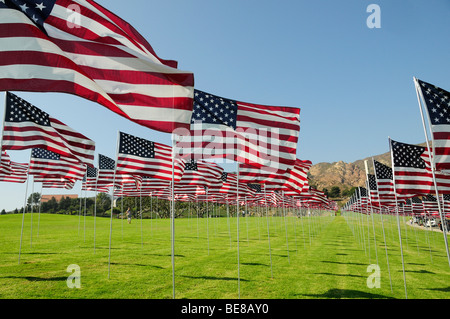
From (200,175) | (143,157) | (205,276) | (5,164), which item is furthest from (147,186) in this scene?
(5,164)

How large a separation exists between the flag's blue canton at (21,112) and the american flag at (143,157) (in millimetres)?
3441

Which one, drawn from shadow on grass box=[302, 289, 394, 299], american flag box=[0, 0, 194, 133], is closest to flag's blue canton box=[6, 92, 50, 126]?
american flag box=[0, 0, 194, 133]

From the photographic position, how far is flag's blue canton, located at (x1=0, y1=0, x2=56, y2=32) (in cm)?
530

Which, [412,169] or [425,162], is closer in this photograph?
[412,169]

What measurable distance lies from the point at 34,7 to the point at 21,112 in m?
6.89

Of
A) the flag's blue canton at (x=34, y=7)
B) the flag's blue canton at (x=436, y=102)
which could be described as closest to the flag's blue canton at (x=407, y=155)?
the flag's blue canton at (x=436, y=102)

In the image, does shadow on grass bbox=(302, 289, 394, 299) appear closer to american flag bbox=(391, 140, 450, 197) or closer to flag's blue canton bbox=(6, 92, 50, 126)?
american flag bbox=(391, 140, 450, 197)

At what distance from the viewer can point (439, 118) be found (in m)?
7.74

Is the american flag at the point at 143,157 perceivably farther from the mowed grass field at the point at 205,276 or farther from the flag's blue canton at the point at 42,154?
the flag's blue canton at the point at 42,154

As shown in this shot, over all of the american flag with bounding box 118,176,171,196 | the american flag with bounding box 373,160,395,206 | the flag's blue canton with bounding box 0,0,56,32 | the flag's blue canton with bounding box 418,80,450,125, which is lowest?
the american flag with bounding box 373,160,395,206

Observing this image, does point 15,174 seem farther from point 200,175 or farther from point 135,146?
point 135,146

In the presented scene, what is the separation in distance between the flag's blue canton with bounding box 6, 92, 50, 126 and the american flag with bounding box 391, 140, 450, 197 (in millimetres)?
13103

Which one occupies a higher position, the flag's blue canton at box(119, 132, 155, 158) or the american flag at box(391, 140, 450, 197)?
the flag's blue canton at box(119, 132, 155, 158)
